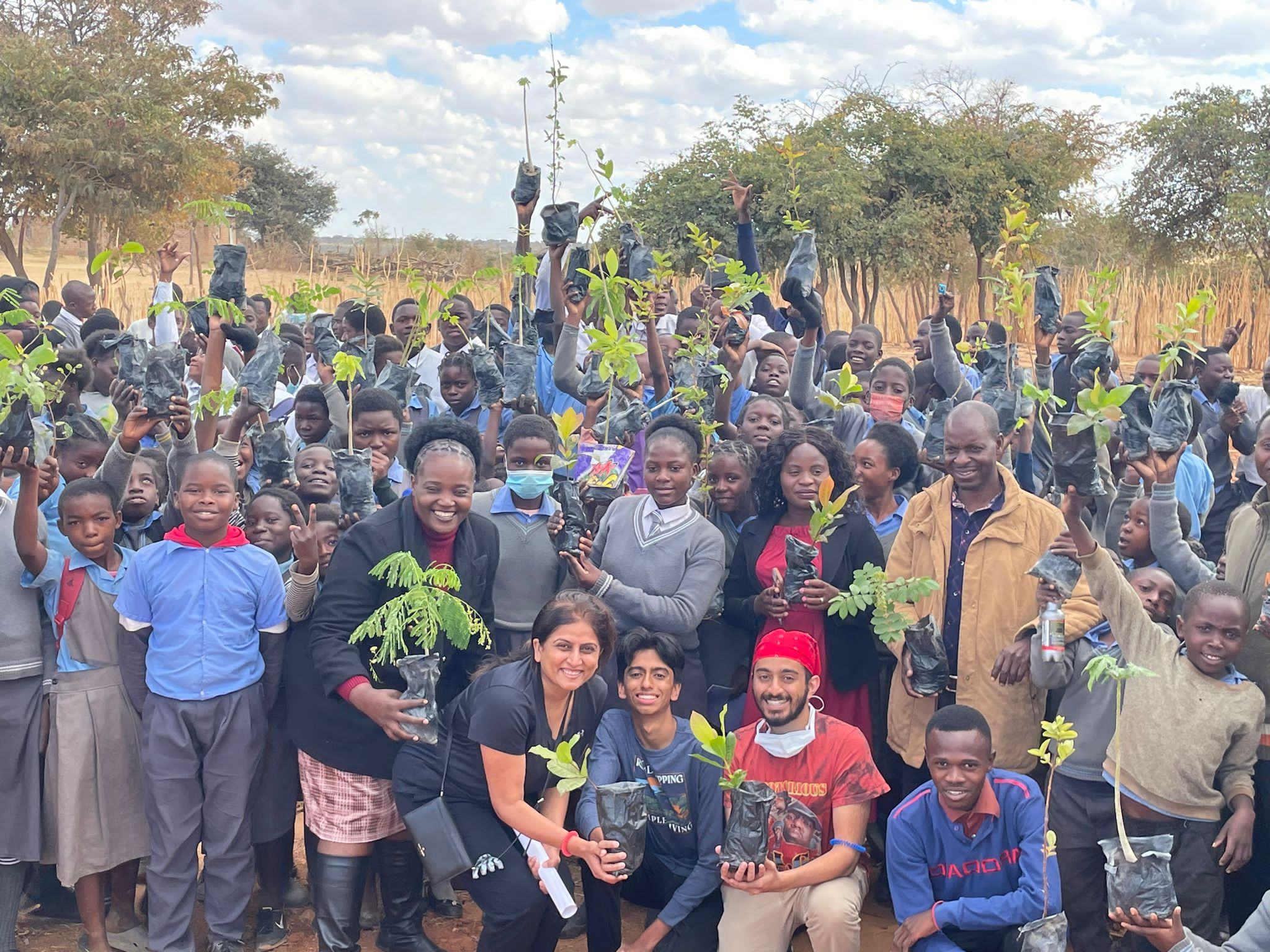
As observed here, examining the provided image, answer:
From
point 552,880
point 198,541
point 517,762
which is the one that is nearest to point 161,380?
point 198,541

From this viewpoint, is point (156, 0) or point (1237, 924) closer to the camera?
point (1237, 924)

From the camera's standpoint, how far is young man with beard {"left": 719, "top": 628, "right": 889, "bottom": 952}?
3.96m

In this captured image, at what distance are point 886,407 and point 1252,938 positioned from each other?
3.22m

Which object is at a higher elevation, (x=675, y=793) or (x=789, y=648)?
(x=789, y=648)

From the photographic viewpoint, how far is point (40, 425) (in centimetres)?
435

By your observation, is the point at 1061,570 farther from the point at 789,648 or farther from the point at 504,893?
the point at 504,893

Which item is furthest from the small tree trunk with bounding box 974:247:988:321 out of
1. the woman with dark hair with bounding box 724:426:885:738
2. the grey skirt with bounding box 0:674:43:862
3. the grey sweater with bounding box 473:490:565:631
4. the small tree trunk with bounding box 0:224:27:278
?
the grey skirt with bounding box 0:674:43:862

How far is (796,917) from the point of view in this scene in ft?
13.2

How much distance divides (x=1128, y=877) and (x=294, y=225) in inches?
1286

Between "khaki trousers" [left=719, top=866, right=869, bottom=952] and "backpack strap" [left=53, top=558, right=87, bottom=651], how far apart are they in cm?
246

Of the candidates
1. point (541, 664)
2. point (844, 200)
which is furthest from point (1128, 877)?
point (844, 200)

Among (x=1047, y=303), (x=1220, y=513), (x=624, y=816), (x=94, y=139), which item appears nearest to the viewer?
(x=624, y=816)

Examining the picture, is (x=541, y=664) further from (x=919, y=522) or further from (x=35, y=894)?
(x=35, y=894)

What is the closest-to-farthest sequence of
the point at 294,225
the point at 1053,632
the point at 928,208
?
the point at 1053,632 < the point at 928,208 < the point at 294,225
